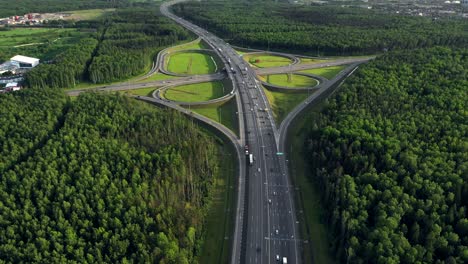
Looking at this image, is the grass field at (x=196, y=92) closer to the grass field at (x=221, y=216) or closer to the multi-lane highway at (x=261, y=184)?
the multi-lane highway at (x=261, y=184)

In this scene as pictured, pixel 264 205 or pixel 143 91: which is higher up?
pixel 143 91

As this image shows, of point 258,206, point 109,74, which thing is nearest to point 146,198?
point 258,206

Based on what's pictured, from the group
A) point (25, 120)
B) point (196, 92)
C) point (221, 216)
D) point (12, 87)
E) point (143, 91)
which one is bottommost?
point (221, 216)

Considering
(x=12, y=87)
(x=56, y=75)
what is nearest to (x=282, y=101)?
(x=56, y=75)

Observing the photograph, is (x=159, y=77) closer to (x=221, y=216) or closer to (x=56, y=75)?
(x=56, y=75)

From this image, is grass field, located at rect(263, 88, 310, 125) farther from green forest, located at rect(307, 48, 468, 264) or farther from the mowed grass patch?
the mowed grass patch

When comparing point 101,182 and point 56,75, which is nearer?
point 101,182

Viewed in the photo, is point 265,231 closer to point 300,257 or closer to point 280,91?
point 300,257
